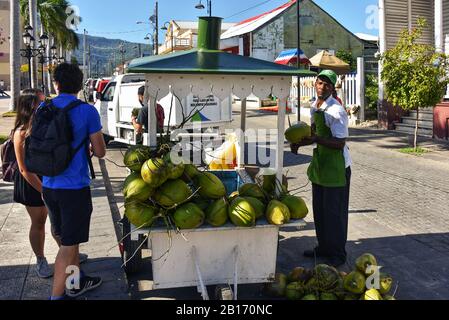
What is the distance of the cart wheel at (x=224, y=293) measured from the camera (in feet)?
11.7

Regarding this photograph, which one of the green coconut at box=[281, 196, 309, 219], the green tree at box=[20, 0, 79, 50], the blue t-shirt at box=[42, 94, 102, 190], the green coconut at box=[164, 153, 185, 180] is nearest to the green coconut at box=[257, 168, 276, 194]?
the green coconut at box=[281, 196, 309, 219]

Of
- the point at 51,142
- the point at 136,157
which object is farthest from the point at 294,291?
the point at 51,142

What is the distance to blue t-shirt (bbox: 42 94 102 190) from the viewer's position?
3.65 meters

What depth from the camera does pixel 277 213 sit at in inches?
143

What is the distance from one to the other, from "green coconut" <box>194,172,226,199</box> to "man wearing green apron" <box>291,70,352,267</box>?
1.17 m

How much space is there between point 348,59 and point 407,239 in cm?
2566


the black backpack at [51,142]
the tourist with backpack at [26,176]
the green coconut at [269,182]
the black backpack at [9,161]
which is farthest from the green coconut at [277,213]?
the black backpack at [9,161]

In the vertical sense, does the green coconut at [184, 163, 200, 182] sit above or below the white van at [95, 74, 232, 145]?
below

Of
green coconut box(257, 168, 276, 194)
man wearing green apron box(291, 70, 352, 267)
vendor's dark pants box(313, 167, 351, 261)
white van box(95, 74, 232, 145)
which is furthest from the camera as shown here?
white van box(95, 74, 232, 145)

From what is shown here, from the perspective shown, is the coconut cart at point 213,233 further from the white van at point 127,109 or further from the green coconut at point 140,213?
the white van at point 127,109

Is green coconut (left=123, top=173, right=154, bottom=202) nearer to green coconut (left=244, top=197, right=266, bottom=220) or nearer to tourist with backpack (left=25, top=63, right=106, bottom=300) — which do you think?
tourist with backpack (left=25, top=63, right=106, bottom=300)

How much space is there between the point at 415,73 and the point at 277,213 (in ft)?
30.8
